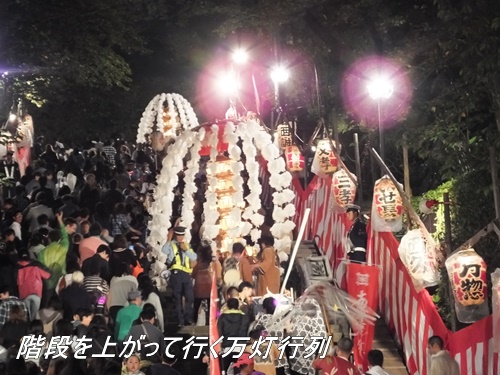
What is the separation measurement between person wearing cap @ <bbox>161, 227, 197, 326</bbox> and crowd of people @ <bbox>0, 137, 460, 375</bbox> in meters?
0.02

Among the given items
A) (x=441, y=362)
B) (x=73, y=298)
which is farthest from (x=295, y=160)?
(x=441, y=362)

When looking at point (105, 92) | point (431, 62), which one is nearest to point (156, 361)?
point (431, 62)

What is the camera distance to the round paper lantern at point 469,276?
12.1 m

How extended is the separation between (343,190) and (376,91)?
90.0 inches

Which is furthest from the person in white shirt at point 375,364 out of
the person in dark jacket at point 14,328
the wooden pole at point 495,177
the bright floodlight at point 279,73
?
the bright floodlight at point 279,73

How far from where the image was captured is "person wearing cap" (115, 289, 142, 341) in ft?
43.4

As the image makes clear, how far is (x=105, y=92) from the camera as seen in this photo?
4006 cm

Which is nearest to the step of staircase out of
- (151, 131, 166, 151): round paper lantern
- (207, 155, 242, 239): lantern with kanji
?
(207, 155, 242, 239): lantern with kanji

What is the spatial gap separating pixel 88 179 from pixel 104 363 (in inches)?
400

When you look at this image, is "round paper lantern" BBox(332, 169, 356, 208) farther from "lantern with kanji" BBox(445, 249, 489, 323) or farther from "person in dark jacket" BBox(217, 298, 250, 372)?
"lantern with kanji" BBox(445, 249, 489, 323)

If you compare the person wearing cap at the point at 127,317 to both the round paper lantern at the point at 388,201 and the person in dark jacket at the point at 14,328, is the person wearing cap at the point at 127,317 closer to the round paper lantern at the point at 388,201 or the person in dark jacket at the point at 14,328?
the person in dark jacket at the point at 14,328

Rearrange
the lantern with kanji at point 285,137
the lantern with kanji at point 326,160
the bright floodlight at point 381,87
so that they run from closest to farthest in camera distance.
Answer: the bright floodlight at point 381,87
the lantern with kanji at point 326,160
the lantern with kanji at point 285,137

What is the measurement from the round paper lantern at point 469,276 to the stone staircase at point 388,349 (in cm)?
277

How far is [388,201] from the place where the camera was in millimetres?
15969
